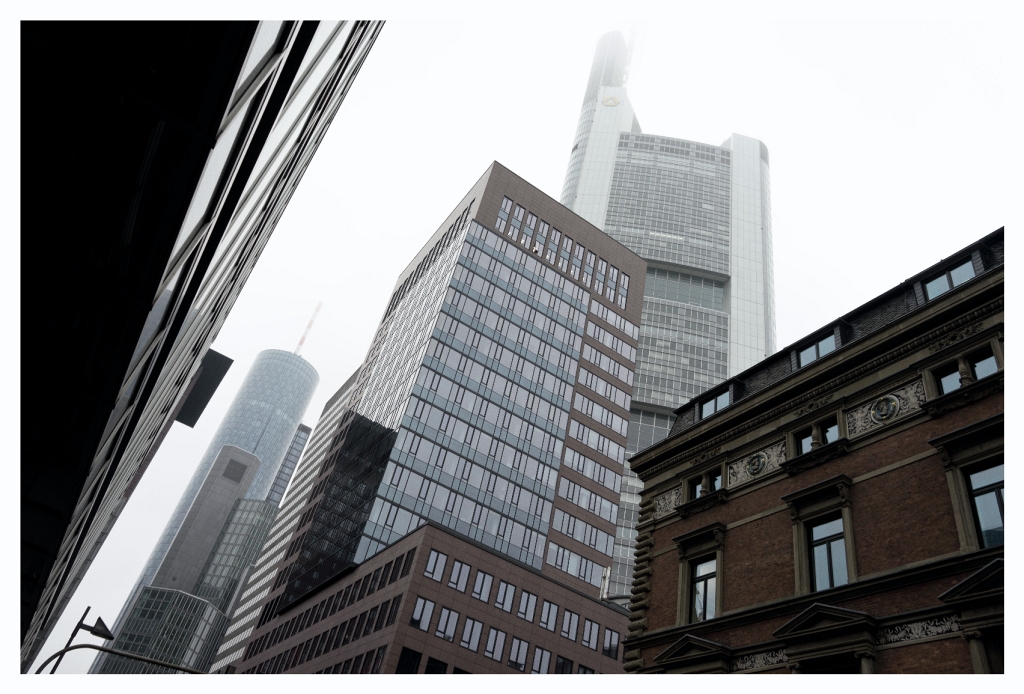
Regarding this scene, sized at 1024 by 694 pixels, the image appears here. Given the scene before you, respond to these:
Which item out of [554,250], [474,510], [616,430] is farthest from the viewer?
[554,250]

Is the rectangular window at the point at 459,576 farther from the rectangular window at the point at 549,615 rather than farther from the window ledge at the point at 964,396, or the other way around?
the window ledge at the point at 964,396

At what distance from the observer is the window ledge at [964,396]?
17.9 m

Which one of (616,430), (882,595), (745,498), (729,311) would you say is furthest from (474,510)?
(729,311)

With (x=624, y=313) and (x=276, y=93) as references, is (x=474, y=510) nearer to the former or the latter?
(x=624, y=313)

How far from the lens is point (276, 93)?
9.94 m

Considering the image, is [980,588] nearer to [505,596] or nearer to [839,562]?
[839,562]

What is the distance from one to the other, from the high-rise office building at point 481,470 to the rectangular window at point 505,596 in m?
0.20

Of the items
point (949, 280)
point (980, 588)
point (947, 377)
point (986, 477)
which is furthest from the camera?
point (949, 280)

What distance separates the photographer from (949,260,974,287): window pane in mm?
20677

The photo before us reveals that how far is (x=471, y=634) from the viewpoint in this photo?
197ft

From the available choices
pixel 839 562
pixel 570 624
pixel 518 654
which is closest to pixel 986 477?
pixel 839 562

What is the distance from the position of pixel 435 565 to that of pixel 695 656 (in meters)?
42.9
